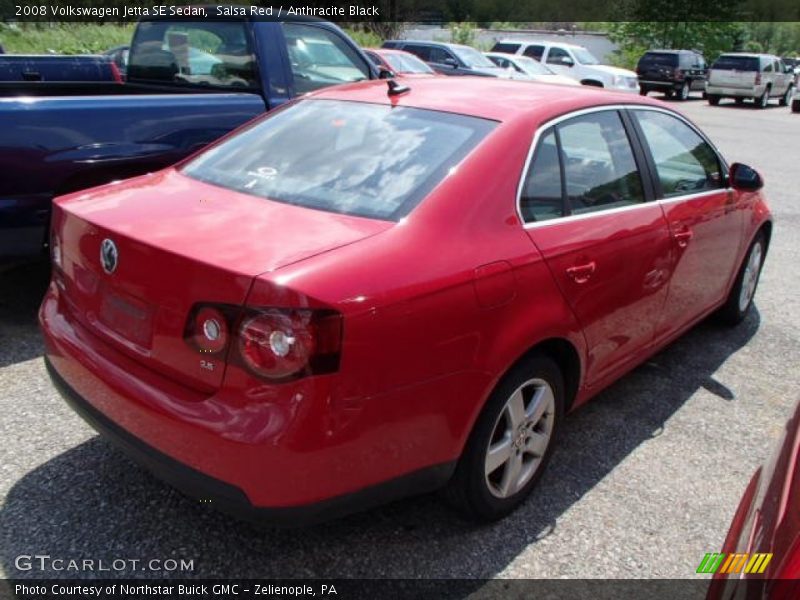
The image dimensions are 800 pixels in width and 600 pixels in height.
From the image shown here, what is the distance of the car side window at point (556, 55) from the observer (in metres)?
23.8

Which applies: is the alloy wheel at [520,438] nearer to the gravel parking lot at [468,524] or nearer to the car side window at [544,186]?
the gravel parking lot at [468,524]

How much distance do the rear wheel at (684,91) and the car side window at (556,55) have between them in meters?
6.85

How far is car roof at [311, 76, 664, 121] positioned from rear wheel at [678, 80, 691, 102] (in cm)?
2722

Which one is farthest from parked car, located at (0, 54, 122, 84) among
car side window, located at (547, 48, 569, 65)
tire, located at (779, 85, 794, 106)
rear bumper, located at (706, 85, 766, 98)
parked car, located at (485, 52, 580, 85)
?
tire, located at (779, 85, 794, 106)

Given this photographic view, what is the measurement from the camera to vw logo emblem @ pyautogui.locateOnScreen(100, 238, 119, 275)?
2400 millimetres

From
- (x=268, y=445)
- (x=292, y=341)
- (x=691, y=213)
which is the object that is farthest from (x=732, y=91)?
(x=268, y=445)

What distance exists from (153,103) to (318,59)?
5.46 feet

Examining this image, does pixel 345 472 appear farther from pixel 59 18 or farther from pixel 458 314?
pixel 59 18

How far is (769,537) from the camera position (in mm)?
1498

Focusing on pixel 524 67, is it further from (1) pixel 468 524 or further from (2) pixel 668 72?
(1) pixel 468 524

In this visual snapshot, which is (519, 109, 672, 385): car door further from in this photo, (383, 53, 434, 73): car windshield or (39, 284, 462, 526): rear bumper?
(383, 53, 434, 73): car windshield

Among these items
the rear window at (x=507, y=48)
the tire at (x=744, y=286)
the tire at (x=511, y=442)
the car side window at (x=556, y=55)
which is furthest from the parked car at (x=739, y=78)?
the tire at (x=511, y=442)

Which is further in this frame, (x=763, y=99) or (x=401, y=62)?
(x=763, y=99)

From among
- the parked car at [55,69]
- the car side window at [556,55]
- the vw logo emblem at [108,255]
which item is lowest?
the vw logo emblem at [108,255]
